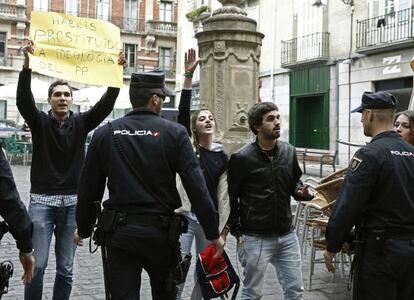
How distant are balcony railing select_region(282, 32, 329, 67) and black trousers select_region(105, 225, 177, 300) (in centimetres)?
1993

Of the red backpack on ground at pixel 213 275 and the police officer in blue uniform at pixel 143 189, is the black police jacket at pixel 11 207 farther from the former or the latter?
the red backpack on ground at pixel 213 275

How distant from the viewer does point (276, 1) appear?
2527 centimetres

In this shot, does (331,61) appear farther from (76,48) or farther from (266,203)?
(266,203)

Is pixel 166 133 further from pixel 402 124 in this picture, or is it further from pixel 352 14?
pixel 352 14

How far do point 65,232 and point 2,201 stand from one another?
5.00 ft

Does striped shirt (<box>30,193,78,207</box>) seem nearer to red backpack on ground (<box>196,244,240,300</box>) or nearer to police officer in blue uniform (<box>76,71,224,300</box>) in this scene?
police officer in blue uniform (<box>76,71,224,300</box>)

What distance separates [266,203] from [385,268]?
3.66ft

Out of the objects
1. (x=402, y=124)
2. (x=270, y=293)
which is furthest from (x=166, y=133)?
(x=270, y=293)

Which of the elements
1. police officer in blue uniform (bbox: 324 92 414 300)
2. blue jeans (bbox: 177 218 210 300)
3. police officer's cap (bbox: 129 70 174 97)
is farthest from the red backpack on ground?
police officer's cap (bbox: 129 70 174 97)

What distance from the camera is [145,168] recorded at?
3512 millimetres

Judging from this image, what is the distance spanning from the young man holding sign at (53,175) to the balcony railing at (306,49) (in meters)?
18.8

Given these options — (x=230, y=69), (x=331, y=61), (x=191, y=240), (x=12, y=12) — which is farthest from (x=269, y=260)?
(x=12, y=12)

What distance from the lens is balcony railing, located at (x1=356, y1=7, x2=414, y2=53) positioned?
18.9m

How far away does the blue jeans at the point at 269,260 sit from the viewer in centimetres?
430
